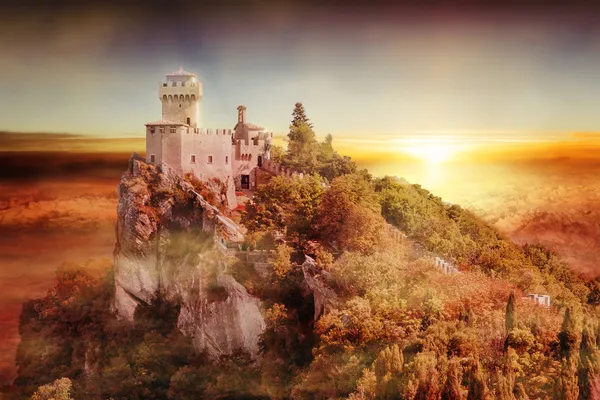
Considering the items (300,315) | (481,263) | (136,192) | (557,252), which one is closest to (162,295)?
(136,192)

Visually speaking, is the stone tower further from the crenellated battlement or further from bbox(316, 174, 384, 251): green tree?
bbox(316, 174, 384, 251): green tree

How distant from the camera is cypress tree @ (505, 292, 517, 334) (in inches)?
346

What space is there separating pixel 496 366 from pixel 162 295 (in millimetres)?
5788

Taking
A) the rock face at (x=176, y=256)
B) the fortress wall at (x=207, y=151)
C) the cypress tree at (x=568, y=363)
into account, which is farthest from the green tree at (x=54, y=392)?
the cypress tree at (x=568, y=363)

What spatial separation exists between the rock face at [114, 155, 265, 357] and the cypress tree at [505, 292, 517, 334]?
11.4 feet

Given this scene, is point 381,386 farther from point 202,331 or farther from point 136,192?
point 136,192

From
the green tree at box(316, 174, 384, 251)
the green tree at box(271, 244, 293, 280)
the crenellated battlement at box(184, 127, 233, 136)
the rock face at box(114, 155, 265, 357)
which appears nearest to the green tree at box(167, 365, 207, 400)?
the rock face at box(114, 155, 265, 357)

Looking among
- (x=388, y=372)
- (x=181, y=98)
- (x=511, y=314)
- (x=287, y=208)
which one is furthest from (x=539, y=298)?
(x=181, y=98)

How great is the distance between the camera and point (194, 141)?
1298 cm

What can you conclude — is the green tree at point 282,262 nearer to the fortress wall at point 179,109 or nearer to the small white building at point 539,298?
the small white building at point 539,298

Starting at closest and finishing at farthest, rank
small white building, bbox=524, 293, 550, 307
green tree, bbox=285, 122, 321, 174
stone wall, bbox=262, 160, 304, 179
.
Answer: small white building, bbox=524, 293, 550, 307 → stone wall, bbox=262, 160, 304, 179 → green tree, bbox=285, 122, 321, 174

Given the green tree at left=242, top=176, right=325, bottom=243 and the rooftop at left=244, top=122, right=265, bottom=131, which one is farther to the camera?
the rooftop at left=244, top=122, right=265, bottom=131

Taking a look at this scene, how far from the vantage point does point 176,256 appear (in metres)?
12.5

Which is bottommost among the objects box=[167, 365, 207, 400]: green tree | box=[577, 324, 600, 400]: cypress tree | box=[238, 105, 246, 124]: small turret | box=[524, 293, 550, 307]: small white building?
box=[167, 365, 207, 400]: green tree
